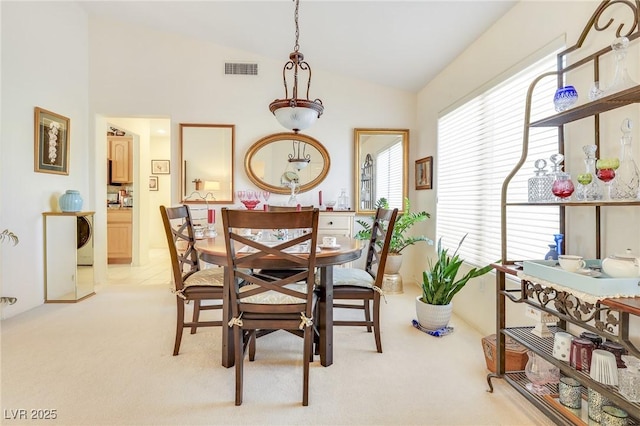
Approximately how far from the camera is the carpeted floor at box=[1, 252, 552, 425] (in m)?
1.67

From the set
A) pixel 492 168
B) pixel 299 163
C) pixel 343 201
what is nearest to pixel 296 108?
pixel 492 168

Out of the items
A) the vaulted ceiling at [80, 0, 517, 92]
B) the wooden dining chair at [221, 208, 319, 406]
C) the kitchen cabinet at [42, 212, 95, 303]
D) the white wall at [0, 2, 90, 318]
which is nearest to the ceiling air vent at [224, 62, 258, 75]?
the vaulted ceiling at [80, 0, 517, 92]

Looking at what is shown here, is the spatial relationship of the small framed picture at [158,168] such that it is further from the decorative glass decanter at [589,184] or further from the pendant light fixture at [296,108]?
the decorative glass decanter at [589,184]

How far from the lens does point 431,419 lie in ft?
5.41

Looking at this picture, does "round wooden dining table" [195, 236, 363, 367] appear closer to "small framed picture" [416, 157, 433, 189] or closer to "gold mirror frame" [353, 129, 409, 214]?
"small framed picture" [416, 157, 433, 189]

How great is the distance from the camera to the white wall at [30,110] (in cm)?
305

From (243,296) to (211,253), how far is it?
0.35 m

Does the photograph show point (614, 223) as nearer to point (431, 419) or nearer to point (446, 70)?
point (431, 419)

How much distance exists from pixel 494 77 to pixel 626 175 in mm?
1470

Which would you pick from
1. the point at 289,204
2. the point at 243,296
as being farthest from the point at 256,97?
the point at 243,296

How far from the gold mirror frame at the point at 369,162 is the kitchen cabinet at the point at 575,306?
2515 millimetres

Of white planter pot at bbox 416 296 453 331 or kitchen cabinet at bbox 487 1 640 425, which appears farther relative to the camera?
white planter pot at bbox 416 296 453 331

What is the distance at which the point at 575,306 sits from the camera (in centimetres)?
161

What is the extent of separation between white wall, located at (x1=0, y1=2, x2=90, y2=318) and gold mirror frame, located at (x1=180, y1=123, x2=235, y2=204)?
4.05 ft
